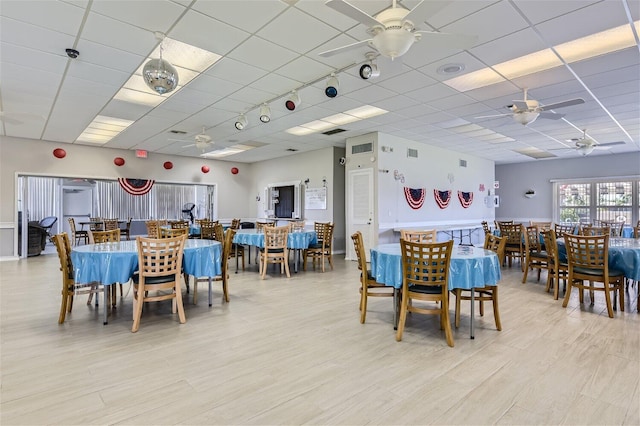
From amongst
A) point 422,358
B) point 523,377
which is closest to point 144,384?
point 422,358

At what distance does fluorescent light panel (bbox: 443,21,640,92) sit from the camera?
379 centimetres

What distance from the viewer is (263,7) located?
3.12 meters

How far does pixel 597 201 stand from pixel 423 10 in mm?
12136

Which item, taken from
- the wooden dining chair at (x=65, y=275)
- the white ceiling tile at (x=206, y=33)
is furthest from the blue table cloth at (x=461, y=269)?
the wooden dining chair at (x=65, y=275)

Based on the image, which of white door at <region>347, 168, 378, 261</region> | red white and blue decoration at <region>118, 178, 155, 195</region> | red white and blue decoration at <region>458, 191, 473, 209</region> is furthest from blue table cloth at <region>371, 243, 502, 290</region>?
red white and blue decoration at <region>118, 178, 155, 195</region>

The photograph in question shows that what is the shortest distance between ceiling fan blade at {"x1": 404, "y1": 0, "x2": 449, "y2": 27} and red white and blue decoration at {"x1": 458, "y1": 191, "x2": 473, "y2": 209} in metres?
8.90

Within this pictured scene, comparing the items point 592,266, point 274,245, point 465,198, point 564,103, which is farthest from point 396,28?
point 465,198

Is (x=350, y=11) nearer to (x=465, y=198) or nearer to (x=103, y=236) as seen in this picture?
(x=103, y=236)

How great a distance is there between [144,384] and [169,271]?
4.76 feet

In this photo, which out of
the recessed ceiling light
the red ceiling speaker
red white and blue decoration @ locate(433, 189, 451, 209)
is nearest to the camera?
the recessed ceiling light

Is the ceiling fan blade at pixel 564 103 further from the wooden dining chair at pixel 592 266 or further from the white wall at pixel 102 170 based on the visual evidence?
the white wall at pixel 102 170

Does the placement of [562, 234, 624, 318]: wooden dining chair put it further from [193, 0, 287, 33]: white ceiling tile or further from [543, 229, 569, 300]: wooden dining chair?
[193, 0, 287, 33]: white ceiling tile

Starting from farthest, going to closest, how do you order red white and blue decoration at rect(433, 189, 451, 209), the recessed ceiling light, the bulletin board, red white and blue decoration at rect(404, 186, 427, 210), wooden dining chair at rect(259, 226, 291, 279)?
the bulletin board, red white and blue decoration at rect(433, 189, 451, 209), red white and blue decoration at rect(404, 186, 427, 210), wooden dining chair at rect(259, 226, 291, 279), the recessed ceiling light

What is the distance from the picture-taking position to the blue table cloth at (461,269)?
329 cm
